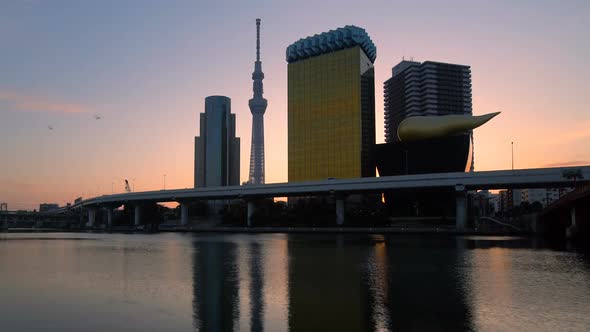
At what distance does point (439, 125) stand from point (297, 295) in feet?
369

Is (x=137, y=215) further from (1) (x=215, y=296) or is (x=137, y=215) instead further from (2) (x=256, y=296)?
(2) (x=256, y=296)

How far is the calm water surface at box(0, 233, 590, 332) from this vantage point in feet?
59.4

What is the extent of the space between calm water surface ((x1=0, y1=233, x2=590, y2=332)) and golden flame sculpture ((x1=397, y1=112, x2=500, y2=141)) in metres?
90.7

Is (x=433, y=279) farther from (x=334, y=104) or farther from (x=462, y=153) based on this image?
(x=334, y=104)

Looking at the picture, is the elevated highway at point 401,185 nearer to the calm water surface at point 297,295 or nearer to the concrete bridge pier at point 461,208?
the concrete bridge pier at point 461,208

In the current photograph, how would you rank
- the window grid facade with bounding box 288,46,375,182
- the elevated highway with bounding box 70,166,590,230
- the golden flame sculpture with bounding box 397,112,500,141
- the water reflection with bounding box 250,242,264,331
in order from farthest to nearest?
the window grid facade with bounding box 288,46,375,182, the golden flame sculpture with bounding box 397,112,500,141, the elevated highway with bounding box 70,166,590,230, the water reflection with bounding box 250,242,264,331

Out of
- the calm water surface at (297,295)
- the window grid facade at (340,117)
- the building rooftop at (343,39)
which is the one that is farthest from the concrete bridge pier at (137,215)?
the calm water surface at (297,295)

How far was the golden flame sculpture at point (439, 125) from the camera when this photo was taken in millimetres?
125875

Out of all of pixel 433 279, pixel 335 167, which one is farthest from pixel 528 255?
pixel 335 167

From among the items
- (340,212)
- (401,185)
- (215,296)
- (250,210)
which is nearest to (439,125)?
(401,185)

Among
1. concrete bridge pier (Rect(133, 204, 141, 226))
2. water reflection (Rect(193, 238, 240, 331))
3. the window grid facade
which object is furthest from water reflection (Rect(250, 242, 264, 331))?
the window grid facade

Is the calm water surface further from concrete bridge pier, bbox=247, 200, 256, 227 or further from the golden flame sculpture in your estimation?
concrete bridge pier, bbox=247, 200, 256, 227

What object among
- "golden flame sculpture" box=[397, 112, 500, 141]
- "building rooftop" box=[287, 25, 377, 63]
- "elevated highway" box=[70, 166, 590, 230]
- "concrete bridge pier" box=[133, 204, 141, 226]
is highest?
"building rooftop" box=[287, 25, 377, 63]

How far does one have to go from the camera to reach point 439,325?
57.5 ft
